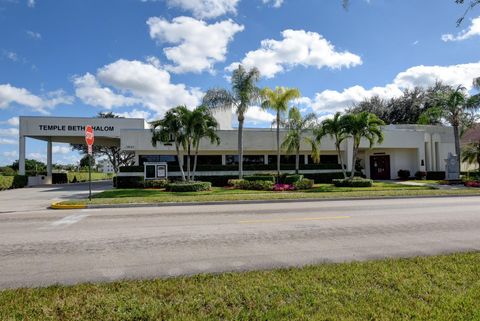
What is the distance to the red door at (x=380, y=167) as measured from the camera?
111 ft

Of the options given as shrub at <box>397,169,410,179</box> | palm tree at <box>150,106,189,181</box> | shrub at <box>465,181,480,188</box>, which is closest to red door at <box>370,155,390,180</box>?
shrub at <box>397,169,410,179</box>

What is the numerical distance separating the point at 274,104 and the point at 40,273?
21049 mm

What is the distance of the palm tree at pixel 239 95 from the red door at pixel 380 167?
16964 mm

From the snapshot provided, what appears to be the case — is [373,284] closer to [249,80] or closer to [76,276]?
[76,276]

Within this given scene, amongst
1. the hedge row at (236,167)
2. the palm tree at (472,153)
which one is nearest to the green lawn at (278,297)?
the hedge row at (236,167)

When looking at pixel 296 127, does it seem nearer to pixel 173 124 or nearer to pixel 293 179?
pixel 293 179

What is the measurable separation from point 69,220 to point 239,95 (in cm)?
1593

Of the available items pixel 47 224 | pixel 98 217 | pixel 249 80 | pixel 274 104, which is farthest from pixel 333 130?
pixel 47 224

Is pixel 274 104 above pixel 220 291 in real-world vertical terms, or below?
above

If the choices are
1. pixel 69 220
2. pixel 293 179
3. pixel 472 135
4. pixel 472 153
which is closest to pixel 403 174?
pixel 472 153

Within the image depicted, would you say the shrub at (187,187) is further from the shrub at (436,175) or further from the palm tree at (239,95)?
the shrub at (436,175)

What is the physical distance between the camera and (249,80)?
77.3ft

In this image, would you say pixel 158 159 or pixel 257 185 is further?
pixel 158 159

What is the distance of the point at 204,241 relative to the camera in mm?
7172
